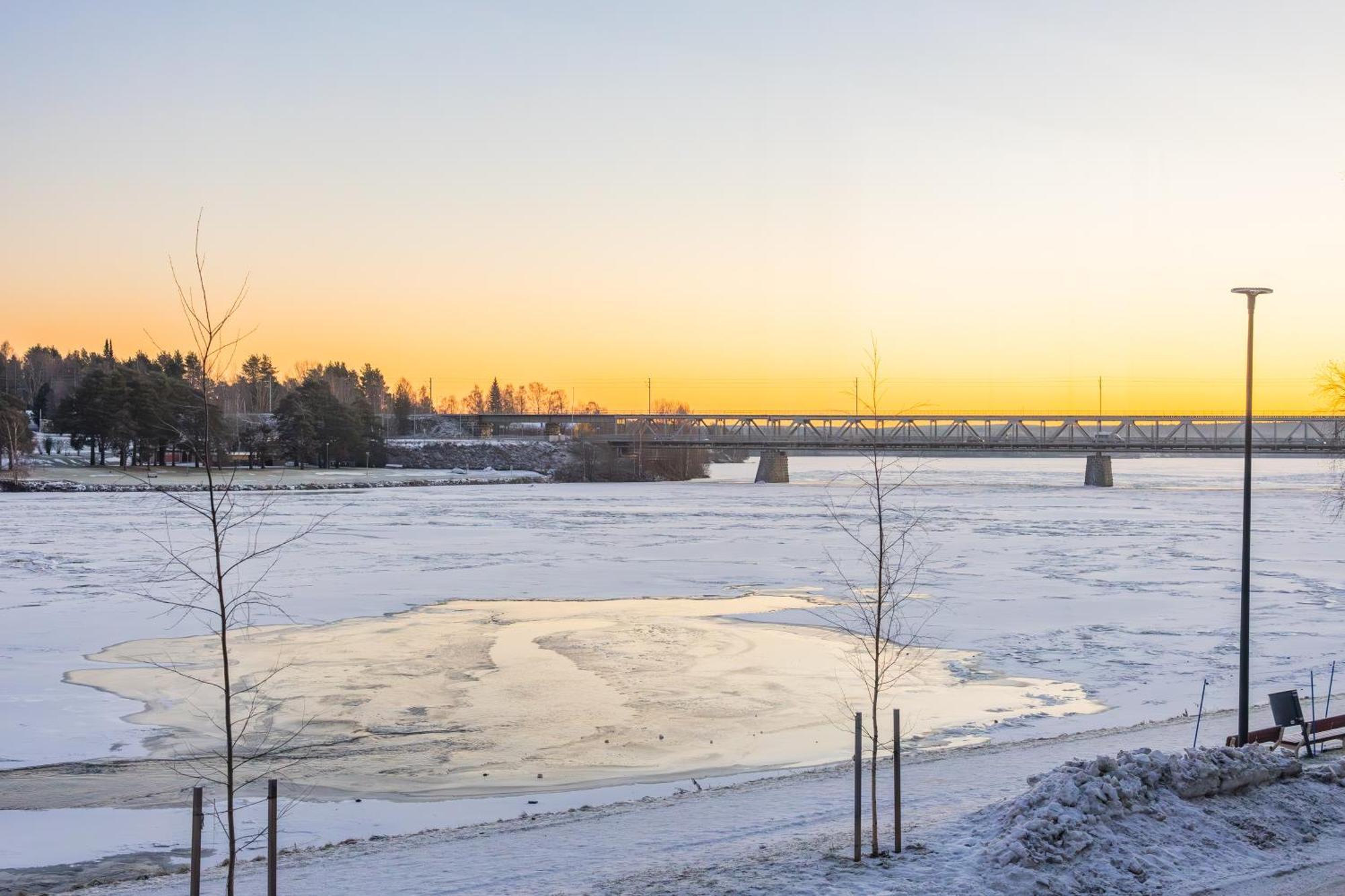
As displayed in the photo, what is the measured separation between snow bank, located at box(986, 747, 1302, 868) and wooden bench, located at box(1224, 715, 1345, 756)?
205 cm

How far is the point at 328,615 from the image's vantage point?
28.4 m

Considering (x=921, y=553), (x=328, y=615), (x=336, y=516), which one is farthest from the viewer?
(x=336, y=516)

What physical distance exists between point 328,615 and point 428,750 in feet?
43.3

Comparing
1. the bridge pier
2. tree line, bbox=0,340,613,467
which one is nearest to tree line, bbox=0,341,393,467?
tree line, bbox=0,340,613,467

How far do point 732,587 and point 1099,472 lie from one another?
3903 inches

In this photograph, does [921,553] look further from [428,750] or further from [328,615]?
[428,750]

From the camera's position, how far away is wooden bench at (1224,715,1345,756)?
1520 cm

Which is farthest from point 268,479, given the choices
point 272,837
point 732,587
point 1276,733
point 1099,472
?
point 272,837

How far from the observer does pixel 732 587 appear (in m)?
35.8

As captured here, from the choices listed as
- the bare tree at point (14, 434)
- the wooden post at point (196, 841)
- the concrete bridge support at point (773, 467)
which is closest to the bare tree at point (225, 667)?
the wooden post at point (196, 841)

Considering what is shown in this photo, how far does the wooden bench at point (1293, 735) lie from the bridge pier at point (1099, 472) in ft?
370

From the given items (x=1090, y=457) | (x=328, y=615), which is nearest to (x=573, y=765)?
(x=328, y=615)

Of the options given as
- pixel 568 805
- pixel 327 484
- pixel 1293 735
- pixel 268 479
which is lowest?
pixel 327 484

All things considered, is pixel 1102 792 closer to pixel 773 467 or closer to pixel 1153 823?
pixel 1153 823
